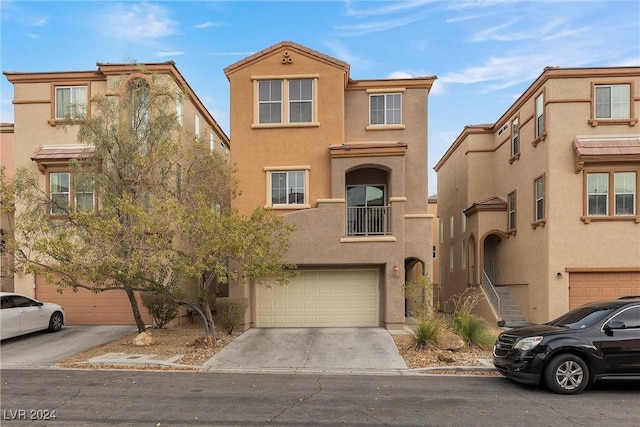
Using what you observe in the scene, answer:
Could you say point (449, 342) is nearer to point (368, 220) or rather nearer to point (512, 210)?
point (368, 220)

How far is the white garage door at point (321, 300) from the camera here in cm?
1547

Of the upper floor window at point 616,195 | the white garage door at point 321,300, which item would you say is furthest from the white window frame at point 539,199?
the white garage door at point 321,300

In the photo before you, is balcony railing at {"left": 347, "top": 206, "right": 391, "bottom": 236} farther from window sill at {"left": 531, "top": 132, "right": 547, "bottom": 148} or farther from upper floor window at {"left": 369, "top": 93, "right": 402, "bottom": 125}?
window sill at {"left": 531, "top": 132, "right": 547, "bottom": 148}

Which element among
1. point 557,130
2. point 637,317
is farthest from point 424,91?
point 637,317

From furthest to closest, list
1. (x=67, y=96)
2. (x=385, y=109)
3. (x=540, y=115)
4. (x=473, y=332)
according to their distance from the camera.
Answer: (x=385, y=109) < (x=67, y=96) < (x=540, y=115) < (x=473, y=332)

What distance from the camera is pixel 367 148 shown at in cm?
1539

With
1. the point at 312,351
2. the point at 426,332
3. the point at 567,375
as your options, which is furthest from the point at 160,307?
the point at 567,375

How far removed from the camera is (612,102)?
15148mm

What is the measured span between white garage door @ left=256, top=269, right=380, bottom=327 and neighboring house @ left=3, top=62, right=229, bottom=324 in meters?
4.56

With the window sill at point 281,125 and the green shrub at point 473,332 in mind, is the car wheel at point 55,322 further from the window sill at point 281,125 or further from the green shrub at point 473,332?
the green shrub at point 473,332

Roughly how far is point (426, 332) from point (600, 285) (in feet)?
26.2

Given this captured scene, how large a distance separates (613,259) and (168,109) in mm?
15759

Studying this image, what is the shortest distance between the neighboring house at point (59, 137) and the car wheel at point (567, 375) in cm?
1314

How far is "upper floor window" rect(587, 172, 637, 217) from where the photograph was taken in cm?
1489
